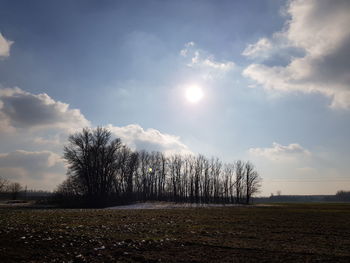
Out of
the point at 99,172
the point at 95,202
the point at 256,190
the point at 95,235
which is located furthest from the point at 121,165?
the point at 95,235

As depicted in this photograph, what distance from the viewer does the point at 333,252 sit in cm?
1021

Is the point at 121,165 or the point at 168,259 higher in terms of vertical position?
the point at 121,165

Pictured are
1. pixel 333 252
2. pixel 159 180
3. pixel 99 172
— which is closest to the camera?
pixel 333 252

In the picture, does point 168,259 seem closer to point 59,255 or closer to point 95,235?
point 59,255

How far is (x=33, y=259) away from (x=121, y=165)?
269ft

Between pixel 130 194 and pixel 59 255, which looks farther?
pixel 130 194

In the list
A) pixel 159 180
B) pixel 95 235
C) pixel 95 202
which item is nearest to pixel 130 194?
pixel 159 180

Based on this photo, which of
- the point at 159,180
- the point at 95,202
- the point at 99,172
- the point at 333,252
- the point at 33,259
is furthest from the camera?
the point at 159,180

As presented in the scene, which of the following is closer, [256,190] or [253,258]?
[253,258]

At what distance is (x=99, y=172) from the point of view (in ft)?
231

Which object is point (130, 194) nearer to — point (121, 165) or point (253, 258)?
point (121, 165)

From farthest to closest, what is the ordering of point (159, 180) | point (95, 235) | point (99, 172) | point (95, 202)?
point (159, 180), point (99, 172), point (95, 202), point (95, 235)

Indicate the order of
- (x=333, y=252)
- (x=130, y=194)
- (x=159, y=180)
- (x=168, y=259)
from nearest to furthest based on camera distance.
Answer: (x=168, y=259)
(x=333, y=252)
(x=130, y=194)
(x=159, y=180)

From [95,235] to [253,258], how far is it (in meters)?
7.20
